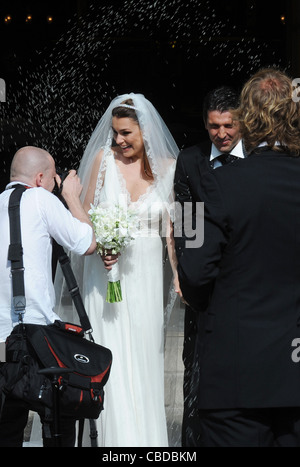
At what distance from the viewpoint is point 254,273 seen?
115 inches

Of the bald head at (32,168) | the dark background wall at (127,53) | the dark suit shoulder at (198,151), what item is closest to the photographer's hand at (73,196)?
the bald head at (32,168)

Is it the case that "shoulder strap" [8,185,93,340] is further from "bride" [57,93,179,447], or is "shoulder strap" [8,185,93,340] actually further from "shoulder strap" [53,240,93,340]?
"bride" [57,93,179,447]

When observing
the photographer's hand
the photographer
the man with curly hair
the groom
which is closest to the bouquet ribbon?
the groom

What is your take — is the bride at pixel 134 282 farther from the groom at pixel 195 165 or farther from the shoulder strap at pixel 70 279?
the shoulder strap at pixel 70 279

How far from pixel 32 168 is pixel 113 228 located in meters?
0.68

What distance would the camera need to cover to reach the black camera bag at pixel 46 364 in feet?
11.4

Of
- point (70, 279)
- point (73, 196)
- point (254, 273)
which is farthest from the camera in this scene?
point (73, 196)

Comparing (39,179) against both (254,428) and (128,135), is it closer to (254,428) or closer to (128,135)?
(128,135)

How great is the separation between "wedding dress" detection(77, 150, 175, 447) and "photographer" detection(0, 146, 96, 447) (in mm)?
775

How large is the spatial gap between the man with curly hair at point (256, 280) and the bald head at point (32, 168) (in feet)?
3.50

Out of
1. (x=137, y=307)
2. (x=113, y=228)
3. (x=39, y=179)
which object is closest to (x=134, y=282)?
(x=137, y=307)
